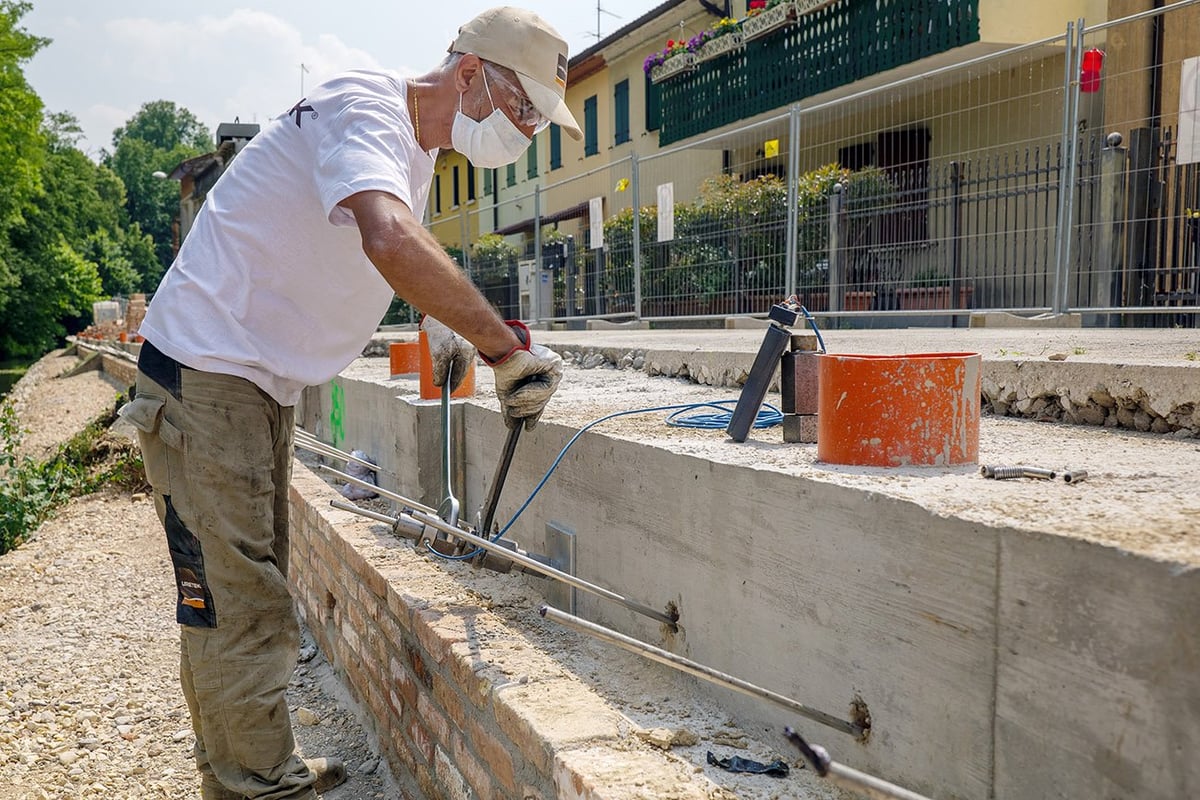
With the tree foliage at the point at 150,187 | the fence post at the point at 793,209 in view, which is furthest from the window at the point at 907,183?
the tree foliage at the point at 150,187

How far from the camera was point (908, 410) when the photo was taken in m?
2.17

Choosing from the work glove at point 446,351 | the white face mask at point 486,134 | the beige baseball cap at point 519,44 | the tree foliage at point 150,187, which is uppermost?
the tree foliage at point 150,187

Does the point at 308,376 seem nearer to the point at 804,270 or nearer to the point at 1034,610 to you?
the point at 1034,610

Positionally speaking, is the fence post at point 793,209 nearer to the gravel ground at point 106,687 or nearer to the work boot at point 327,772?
the gravel ground at point 106,687

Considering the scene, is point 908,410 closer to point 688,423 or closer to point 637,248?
point 688,423

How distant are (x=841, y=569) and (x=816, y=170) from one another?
6577 millimetres

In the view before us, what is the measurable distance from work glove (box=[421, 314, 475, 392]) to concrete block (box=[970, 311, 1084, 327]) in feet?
13.4

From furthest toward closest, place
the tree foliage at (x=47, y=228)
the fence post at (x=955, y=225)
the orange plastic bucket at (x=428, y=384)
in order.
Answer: the tree foliage at (x=47, y=228)
the fence post at (x=955, y=225)
the orange plastic bucket at (x=428, y=384)

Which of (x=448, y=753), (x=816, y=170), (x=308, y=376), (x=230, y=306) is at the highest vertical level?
(x=816, y=170)

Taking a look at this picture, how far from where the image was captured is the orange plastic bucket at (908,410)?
2131 mm

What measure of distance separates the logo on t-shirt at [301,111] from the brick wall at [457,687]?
4.72ft

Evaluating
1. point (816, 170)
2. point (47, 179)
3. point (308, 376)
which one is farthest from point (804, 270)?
point (47, 179)

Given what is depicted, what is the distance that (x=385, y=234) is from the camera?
206 centimetres

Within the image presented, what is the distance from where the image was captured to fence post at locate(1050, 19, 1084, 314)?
232 inches
